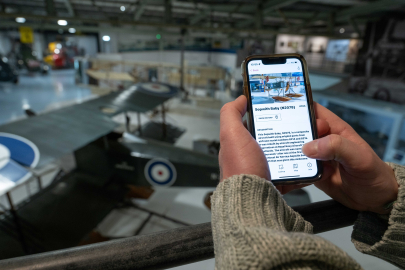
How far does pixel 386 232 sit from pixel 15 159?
255cm

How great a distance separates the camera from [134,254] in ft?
1.22

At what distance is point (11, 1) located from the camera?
594cm

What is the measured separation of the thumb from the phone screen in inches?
5.6

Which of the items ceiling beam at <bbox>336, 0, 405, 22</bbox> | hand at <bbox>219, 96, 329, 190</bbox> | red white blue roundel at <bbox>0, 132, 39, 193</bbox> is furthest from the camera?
ceiling beam at <bbox>336, 0, 405, 22</bbox>

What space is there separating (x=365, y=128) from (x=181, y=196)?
3622mm

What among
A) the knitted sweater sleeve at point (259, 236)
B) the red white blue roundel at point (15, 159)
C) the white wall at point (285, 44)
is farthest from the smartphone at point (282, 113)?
the white wall at point (285, 44)

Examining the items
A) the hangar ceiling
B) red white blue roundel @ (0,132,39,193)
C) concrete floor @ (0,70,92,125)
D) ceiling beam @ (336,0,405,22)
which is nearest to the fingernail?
red white blue roundel @ (0,132,39,193)

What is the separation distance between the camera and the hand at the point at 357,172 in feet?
1.50

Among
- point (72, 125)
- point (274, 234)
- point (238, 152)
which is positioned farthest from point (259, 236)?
point (72, 125)

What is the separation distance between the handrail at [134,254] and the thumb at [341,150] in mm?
270

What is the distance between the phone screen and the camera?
60 centimetres

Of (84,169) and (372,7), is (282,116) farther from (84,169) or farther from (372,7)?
(372,7)

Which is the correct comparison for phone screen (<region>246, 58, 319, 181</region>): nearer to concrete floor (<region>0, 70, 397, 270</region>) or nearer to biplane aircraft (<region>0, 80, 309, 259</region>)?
concrete floor (<region>0, 70, 397, 270</region>)

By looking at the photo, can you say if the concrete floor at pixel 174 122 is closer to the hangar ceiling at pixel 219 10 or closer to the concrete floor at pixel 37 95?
the concrete floor at pixel 37 95
